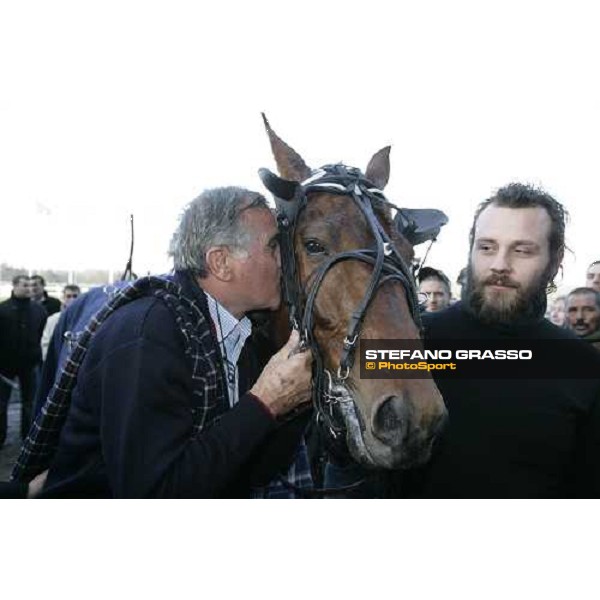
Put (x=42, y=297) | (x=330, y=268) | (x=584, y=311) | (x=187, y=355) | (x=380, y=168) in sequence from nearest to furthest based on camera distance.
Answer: (x=187, y=355), (x=330, y=268), (x=380, y=168), (x=584, y=311), (x=42, y=297)

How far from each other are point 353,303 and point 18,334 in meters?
6.30

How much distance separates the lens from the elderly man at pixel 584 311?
12.3ft

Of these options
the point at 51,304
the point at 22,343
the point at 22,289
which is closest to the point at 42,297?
the point at 51,304

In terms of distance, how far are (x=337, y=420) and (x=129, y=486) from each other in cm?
70

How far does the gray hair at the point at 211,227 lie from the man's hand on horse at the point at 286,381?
1.39ft

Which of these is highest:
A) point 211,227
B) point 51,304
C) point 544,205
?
point 544,205

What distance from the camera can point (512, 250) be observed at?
2260 millimetres

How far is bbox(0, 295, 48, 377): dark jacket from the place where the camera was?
6898mm

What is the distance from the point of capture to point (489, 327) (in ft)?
7.72

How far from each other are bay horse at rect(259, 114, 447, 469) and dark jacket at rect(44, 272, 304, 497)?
293mm

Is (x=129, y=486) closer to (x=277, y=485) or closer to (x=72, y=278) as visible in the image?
(x=277, y=485)

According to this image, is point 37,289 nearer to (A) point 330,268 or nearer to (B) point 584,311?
(B) point 584,311

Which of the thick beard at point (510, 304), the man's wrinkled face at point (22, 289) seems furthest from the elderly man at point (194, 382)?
the man's wrinkled face at point (22, 289)

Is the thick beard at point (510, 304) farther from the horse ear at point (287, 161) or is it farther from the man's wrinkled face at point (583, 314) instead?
the man's wrinkled face at point (583, 314)
